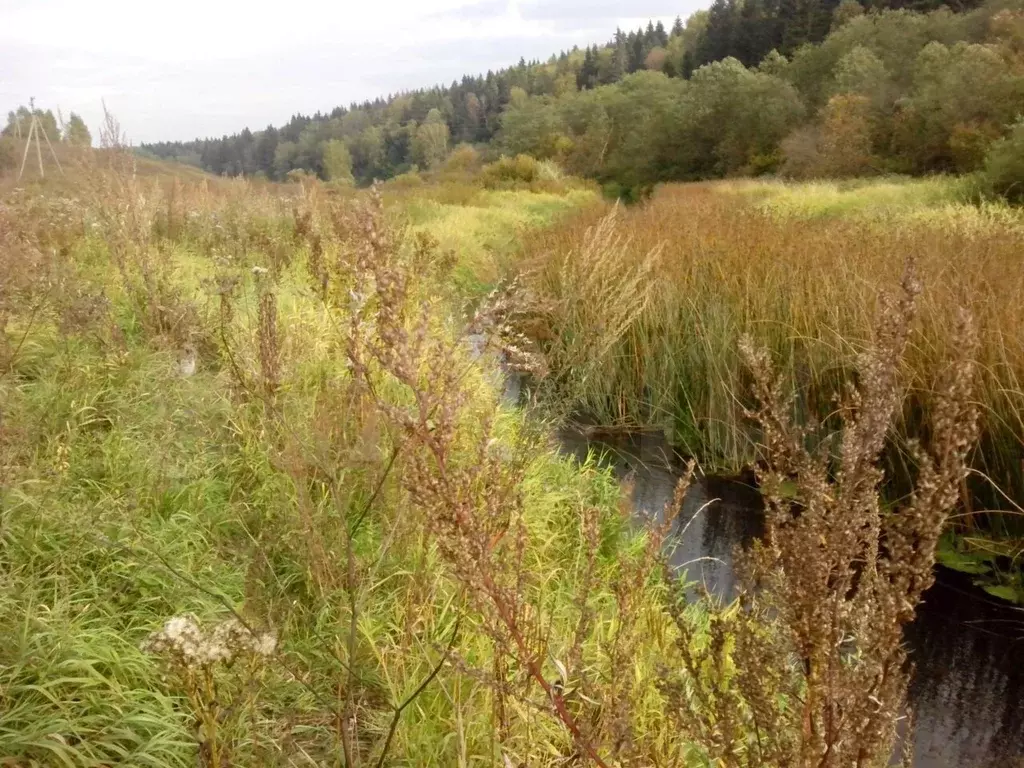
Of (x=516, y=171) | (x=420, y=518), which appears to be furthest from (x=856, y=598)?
(x=516, y=171)

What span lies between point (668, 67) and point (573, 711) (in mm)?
63266

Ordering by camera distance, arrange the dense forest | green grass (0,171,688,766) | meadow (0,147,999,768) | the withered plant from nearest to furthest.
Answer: the withered plant
meadow (0,147,999,768)
green grass (0,171,688,766)
the dense forest

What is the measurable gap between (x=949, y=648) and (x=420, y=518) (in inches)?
105

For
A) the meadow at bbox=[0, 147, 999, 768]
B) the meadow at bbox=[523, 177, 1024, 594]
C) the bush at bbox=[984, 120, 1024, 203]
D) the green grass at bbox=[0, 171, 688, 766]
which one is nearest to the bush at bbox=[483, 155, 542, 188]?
the bush at bbox=[984, 120, 1024, 203]

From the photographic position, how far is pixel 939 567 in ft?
13.0

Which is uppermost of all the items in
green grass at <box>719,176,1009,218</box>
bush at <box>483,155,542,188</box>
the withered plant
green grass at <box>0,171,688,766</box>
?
bush at <box>483,155,542,188</box>

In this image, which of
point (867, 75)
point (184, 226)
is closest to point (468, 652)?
point (184, 226)

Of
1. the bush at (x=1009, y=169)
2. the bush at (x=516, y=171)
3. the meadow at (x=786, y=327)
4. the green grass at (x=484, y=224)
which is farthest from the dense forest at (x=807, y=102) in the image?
the bush at (x=516, y=171)

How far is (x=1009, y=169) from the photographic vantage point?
11.5 metres

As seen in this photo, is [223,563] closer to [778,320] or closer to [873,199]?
[778,320]

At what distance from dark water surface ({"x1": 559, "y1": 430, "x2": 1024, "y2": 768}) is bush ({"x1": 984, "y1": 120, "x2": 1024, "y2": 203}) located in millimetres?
9535

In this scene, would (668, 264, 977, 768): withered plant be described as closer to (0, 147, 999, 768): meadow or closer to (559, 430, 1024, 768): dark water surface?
(0, 147, 999, 768): meadow

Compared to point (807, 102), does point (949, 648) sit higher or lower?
lower

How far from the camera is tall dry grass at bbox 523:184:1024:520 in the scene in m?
4.01
